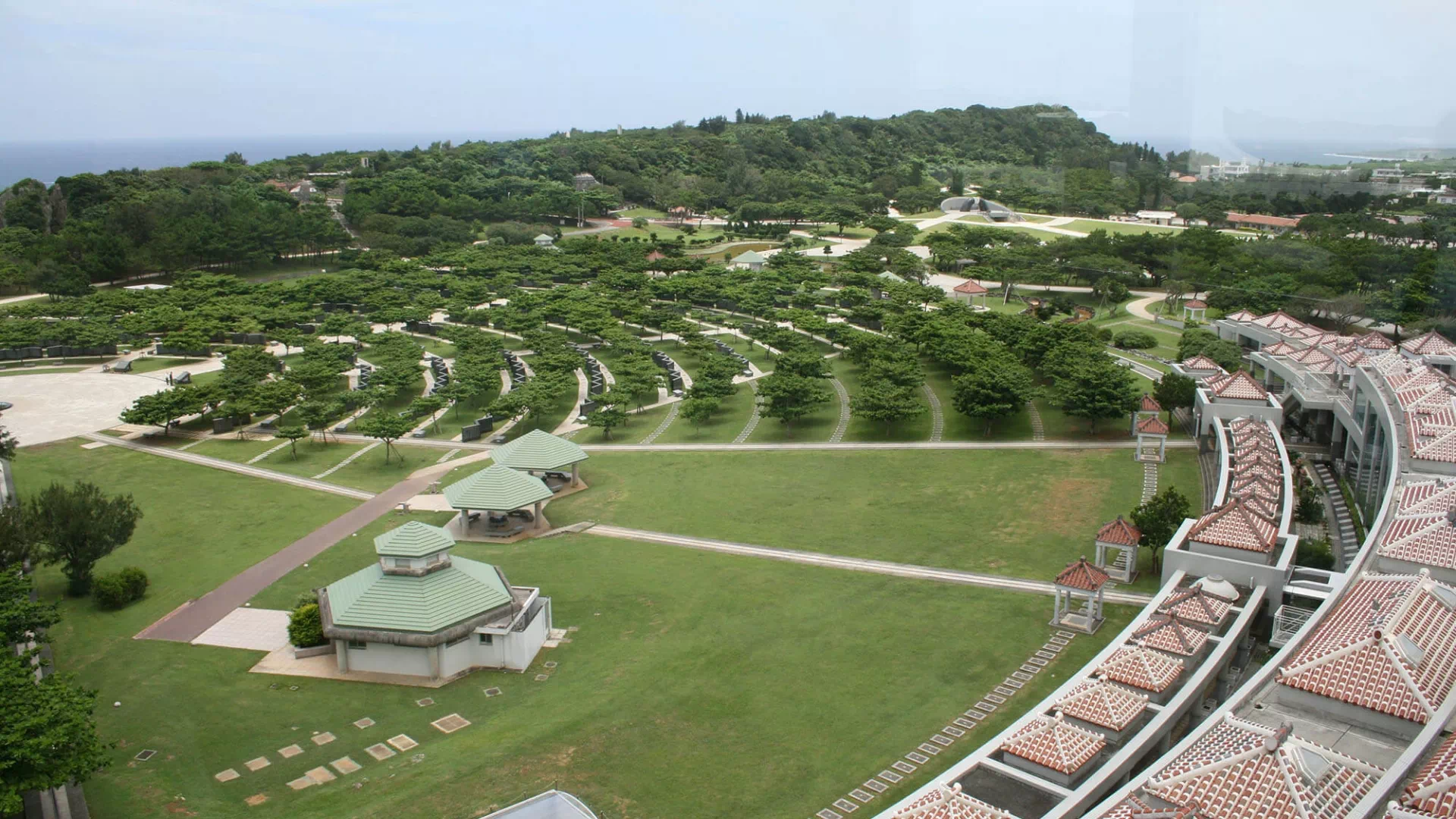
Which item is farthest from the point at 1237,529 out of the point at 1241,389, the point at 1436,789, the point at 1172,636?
the point at 1241,389

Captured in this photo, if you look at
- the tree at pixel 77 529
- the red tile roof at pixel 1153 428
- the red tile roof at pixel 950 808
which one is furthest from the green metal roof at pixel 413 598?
the red tile roof at pixel 1153 428

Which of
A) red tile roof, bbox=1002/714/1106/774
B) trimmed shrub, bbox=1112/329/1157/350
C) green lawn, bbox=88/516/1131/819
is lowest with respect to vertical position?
green lawn, bbox=88/516/1131/819

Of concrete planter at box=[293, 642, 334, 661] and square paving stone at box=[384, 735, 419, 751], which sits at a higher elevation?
concrete planter at box=[293, 642, 334, 661]

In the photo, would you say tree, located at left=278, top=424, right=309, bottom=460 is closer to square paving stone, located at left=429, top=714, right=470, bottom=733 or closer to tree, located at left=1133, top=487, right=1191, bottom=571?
square paving stone, located at left=429, top=714, right=470, bottom=733

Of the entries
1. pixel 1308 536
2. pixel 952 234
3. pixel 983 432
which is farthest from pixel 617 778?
pixel 952 234

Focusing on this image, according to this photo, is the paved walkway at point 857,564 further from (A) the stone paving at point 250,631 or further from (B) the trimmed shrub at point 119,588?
(B) the trimmed shrub at point 119,588

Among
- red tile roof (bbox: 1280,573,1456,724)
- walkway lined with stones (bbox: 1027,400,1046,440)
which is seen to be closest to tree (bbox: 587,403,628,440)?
walkway lined with stones (bbox: 1027,400,1046,440)

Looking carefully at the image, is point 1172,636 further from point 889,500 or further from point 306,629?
point 306,629
